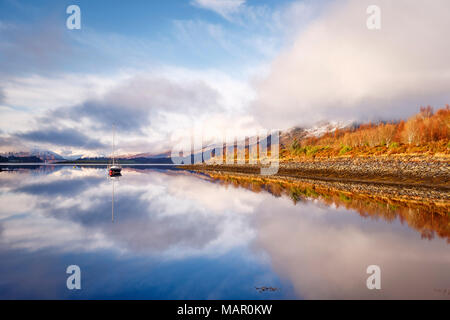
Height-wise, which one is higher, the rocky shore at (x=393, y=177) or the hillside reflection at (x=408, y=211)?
the rocky shore at (x=393, y=177)

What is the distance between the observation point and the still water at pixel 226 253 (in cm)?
689

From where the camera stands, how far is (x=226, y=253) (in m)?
9.80

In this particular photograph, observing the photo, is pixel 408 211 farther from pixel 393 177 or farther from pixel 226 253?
pixel 393 177

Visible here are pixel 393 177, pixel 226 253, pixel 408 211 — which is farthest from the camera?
pixel 393 177

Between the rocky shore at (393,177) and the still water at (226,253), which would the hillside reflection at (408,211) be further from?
the rocky shore at (393,177)

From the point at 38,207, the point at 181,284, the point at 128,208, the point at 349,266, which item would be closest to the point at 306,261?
the point at 349,266

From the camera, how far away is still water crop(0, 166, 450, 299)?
689 cm

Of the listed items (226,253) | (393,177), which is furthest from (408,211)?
(393,177)

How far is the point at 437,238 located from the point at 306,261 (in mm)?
6640

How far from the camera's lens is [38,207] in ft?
62.7

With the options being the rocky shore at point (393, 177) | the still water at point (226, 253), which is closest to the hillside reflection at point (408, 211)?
the still water at point (226, 253)
